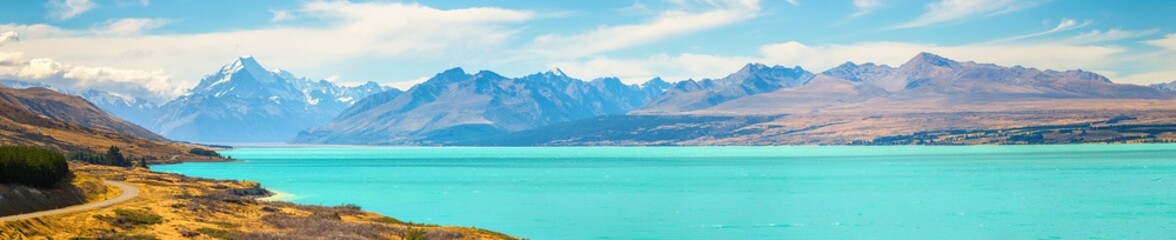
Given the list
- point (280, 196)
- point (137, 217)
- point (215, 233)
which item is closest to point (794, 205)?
point (280, 196)

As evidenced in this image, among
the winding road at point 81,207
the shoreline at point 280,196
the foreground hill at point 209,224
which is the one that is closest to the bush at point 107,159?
the shoreline at point 280,196

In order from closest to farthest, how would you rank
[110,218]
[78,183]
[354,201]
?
[110,218], [78,183], [354,201]

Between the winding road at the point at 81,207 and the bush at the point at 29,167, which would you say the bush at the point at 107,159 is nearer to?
the winding road at the point at 81,207

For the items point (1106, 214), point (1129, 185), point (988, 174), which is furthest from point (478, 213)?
point (988, 174)

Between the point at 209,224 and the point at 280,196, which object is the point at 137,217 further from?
the point at 280,196

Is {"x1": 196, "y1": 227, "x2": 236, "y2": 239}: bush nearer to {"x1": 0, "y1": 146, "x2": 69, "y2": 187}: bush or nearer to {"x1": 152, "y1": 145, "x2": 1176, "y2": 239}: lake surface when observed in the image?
{"x1": 0, "y1": 146, "x2": 69, "y2": 187}: bush

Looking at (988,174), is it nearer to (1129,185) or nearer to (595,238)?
(1129,185)

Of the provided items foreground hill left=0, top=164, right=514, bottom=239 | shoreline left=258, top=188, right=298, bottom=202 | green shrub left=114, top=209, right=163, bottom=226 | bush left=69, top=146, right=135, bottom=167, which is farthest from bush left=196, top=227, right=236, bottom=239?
bush left=69, top=146, right=135, bottom=167

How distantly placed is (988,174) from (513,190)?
266 ft

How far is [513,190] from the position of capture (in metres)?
138

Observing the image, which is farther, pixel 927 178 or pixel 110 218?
pixel 927 178

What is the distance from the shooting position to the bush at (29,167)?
5658cm

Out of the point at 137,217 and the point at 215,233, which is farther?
the point at 137,217

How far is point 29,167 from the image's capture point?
58.3m
